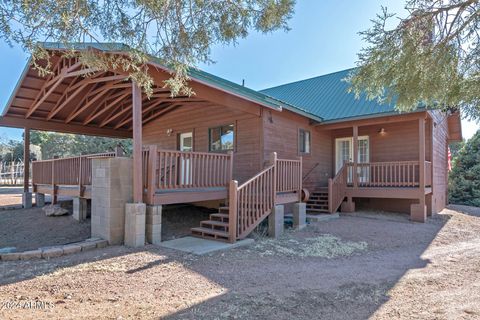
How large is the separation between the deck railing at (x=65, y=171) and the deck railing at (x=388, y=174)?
829 centimetres

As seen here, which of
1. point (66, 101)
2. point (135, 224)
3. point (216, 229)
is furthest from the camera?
point (66, 101)

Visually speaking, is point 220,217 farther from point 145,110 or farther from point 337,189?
point 145,110

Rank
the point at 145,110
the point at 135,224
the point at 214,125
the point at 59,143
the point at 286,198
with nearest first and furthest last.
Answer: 1. the point at 135,224
2. the point at 286,198
3. the point at 214,125
4. the point at 145,110
5. the point at 59,143

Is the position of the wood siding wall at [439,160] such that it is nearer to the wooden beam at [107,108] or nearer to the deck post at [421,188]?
the deck post at [421,188]

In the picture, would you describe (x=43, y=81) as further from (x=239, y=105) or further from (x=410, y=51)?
(x=410, y=51)

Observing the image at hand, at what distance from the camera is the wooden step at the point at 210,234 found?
275 inches

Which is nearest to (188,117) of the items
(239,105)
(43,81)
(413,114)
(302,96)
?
(239,105)

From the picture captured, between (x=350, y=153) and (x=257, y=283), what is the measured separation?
9767 millimetres

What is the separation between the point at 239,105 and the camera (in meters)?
8.91

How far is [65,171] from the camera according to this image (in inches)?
410

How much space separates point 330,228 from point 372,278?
3857mm

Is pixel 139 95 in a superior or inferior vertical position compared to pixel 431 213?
superior

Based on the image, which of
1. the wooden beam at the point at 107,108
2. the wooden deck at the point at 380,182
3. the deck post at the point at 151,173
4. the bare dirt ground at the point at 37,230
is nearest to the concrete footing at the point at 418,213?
the wooden deck at the point at 380,182

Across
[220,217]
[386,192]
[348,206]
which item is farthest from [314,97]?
[220,217]
